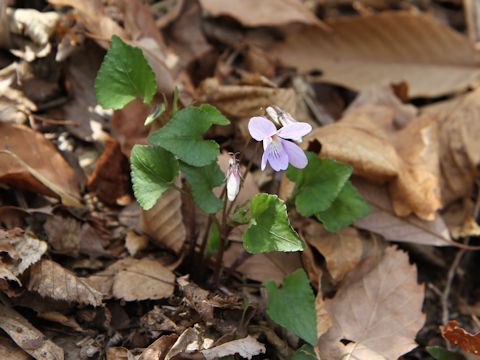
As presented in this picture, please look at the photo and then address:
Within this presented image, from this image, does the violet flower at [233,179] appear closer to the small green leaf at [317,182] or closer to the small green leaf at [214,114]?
the small green leaf at [214,114]

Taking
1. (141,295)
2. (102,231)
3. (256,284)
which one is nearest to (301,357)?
(256,284)

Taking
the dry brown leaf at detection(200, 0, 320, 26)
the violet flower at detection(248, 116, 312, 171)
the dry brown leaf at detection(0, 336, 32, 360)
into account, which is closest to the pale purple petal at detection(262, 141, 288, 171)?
the violet flower at detection(248, 116, 312, 171)

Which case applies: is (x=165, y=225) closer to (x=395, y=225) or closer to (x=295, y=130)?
(x=295, y=130)

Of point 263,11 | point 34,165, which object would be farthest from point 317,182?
point 263,11

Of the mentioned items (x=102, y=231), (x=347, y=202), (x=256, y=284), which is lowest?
(x=256, y=284)

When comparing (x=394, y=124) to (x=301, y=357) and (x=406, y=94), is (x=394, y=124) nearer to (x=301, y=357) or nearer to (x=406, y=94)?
(x=406, y=94)

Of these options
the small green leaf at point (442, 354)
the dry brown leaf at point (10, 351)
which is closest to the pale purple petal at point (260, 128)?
the dry brown leaf at point (10, 351)
